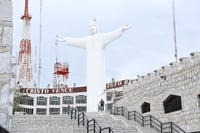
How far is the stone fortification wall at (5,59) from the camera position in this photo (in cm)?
1105

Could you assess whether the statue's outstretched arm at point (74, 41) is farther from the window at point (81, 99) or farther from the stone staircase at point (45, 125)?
the window at point (81, 99)

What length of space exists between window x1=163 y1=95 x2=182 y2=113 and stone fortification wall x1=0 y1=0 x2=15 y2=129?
831 centimetres

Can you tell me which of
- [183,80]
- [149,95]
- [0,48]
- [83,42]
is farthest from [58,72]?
[0,48]

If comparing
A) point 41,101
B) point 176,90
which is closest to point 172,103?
point 176,90

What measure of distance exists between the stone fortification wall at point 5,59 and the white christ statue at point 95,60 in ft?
49.2

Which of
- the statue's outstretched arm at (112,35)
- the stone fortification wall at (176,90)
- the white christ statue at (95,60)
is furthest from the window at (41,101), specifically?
the stone fortification wall at (176,90)

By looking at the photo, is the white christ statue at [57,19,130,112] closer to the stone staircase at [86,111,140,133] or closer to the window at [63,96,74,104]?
the stone staircase at [86,111,140,133]

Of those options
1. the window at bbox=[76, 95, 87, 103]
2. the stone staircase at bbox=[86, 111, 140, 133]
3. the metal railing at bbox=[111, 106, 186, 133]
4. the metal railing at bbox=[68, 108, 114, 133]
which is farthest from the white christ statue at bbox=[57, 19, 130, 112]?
the window at bbox=[76, 95, 87, 103]

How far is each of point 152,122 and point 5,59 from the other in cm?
928

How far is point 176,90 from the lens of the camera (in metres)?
16.8

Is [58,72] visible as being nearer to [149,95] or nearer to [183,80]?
[149,95]

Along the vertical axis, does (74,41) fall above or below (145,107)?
above

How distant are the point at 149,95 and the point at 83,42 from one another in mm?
9765

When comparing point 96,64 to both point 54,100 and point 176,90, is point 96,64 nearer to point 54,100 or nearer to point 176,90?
point 176,90
